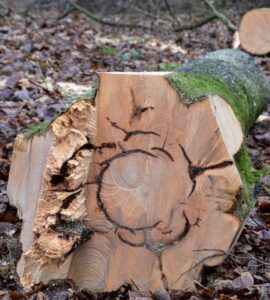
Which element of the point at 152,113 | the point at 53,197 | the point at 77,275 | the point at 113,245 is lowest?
the point at 77,275

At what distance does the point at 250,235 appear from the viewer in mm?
2938

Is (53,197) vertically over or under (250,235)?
over

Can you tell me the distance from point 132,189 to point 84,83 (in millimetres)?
3572

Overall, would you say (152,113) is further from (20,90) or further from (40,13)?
(40,13)

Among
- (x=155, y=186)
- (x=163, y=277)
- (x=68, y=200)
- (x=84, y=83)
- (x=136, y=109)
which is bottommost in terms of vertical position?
(x=163, y=277)

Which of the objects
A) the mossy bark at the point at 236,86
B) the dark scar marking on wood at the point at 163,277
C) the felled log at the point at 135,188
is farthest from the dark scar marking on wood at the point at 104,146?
the dark scar marking on wood at the point at 163,277

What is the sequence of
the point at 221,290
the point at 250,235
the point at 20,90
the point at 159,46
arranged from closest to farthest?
the point at 221,290 → the point at 250,235 → the point at 20,90 → the point at 159,46

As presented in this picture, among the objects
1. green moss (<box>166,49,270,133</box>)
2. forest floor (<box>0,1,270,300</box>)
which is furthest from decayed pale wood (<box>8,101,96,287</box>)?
green moss (<box>166,49,270,133</box>)

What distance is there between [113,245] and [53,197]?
412mm

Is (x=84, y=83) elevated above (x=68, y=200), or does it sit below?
below

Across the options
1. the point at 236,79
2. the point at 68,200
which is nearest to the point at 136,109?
the point at 68,200

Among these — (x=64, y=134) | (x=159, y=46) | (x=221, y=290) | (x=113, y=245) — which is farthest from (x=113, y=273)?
(x=159, y=46)

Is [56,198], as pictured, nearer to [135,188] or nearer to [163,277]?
[135,188]

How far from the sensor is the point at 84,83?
6.02m
